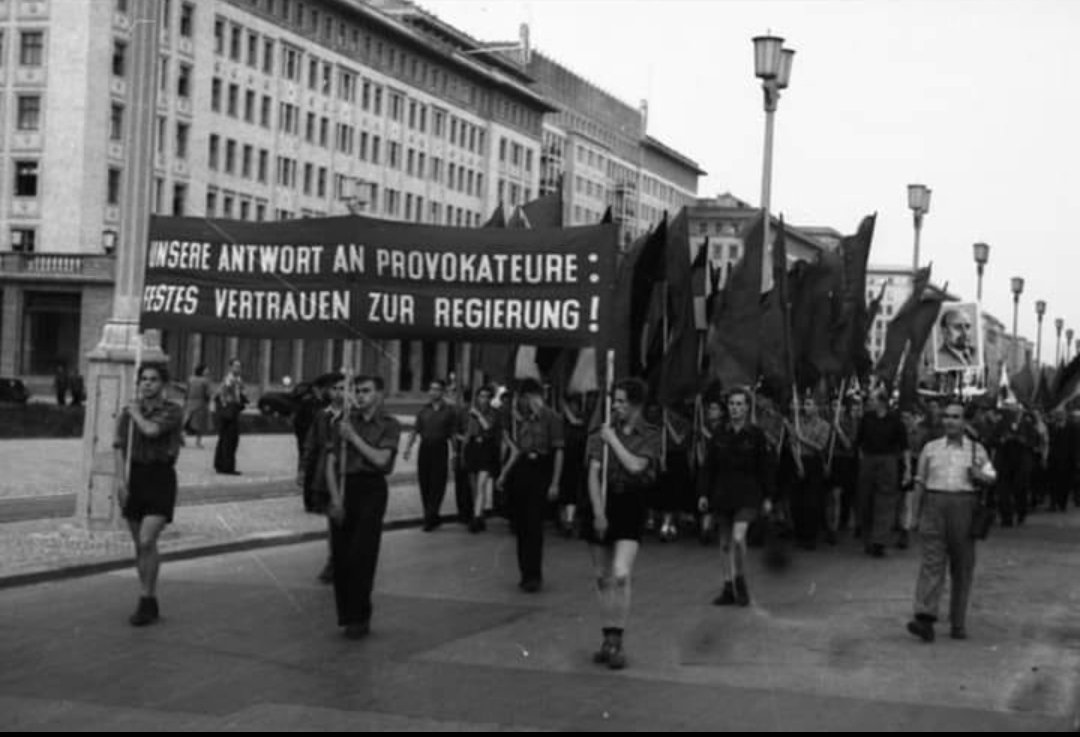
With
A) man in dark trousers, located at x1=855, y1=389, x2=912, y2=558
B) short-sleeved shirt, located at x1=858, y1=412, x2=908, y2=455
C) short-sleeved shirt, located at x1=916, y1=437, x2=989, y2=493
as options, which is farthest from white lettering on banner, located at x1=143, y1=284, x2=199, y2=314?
short-sleeved shirt, located at x1=858, y1=412, x2=908, y2=455

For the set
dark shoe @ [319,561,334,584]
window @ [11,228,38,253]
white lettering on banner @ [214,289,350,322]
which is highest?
window @ [11,228,38,253]

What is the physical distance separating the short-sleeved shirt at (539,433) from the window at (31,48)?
178 feet

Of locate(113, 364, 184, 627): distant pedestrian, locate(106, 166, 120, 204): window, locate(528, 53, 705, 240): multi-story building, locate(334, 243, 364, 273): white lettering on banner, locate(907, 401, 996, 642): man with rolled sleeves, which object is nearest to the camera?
locate(113, 364, 184, 627): distant pedestrian

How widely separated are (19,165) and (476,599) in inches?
2218

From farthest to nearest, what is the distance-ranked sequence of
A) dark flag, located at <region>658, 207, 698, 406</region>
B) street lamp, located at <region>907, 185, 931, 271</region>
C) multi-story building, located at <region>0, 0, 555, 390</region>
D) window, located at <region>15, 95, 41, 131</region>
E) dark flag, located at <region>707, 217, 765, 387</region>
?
window, located at <region>15, 95, 41, 131</region> → multi-story building, located at <region>0, 0, 555, 390</region> → street lamp, located at <region>907, 185, 931, 271</region> → dark flag, located at <region>658, 207, 698, 406</region> → dark flag, located at <region>707, 217, 765, 387</region>

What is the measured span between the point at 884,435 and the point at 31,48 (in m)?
52.8

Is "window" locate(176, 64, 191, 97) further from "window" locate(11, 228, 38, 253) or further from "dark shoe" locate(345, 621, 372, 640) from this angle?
"dark shoe" locate(345, 621, 372, 640)

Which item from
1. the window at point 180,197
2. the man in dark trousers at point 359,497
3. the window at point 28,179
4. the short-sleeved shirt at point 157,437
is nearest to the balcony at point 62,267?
the window at point 28,179

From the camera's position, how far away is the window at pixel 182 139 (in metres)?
70.8

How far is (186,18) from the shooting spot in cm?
7012

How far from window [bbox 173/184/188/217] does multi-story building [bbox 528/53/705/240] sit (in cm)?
4266

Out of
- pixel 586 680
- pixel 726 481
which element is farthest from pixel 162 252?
pixel 586 680

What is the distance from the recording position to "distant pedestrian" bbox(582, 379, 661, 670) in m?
10.6

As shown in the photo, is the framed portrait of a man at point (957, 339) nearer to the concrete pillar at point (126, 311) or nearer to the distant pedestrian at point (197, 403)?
the distant pedestrian at point (197, 403)
